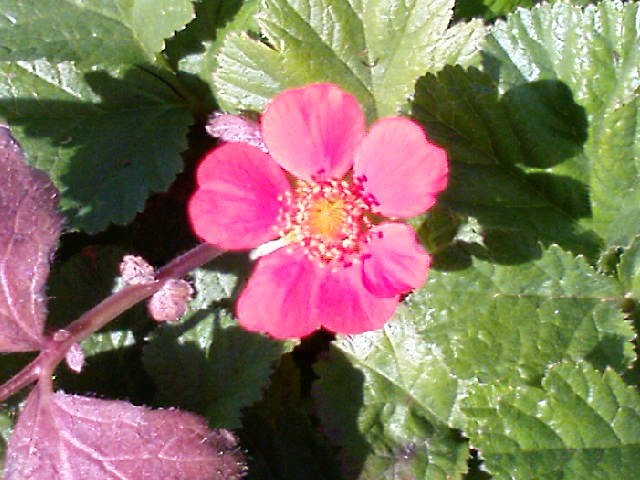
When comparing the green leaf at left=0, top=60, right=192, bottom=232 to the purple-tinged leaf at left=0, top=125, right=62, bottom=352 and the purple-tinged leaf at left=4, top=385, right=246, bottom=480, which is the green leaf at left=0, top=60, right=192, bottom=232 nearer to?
the purple-tinged leaf at left=0, top=125, right=62, bottom=352

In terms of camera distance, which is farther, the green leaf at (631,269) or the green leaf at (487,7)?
the green leaf at (487,7)

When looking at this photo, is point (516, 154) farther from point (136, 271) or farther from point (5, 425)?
point (5, 425)

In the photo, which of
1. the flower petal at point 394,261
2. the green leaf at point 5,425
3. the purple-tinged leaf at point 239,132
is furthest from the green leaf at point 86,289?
the flower petal at point 394,261

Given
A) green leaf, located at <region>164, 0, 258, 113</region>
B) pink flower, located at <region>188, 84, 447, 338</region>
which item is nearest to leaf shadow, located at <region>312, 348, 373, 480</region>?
pink flower, located at <region>188, 84, 447, 338</region>

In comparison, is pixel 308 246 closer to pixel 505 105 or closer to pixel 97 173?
pixel 505 105

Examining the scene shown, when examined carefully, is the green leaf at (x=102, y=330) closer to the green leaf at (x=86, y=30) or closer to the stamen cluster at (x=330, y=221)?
the green leaf at (x=86, y=30)

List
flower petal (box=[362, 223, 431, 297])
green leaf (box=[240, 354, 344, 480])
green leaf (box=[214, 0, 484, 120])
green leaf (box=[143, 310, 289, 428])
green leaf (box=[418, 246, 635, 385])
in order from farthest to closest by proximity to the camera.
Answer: green leaf (box=[240, 354, 344, 480])
green leaf (box=[143, 310, 289, 428])
green leaf (box=[214, 0, 484, 120])
green leaf (box=[418, 246, 635, 385])
flower petal (box=[362, 223, 431, 297])

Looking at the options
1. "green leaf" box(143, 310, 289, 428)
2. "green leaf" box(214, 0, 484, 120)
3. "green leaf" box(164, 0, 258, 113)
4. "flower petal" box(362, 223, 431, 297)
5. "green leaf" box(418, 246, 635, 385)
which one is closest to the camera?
"flower petal" box(362, 223, 431, 297)
